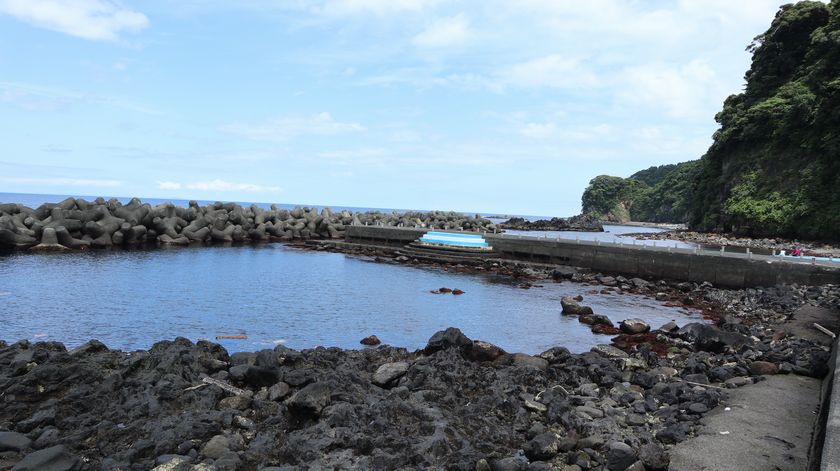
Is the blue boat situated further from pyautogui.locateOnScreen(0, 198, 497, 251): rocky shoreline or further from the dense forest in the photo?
the dense forest

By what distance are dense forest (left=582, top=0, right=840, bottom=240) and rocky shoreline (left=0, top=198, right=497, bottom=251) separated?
27.2 meters

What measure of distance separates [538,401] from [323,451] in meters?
3.50

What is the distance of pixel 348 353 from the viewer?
1109cm

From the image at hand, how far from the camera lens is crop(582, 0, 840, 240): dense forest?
145ft

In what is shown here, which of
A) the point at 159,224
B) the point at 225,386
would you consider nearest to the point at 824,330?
the point at 225,386

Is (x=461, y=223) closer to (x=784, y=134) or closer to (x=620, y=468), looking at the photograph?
(x=784, y=134)

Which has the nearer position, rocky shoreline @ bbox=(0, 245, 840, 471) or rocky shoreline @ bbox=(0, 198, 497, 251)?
rocky shoreline @ bbox=(0, 245, 840, 471)

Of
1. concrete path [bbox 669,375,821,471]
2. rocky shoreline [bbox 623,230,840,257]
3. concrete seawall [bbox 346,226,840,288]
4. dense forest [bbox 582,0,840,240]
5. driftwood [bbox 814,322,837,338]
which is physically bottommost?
concrete path [bbox 669,375,821,471]

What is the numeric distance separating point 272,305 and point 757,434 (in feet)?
51.7

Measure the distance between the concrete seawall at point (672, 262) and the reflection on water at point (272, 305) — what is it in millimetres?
4526

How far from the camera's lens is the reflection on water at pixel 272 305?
14414mm

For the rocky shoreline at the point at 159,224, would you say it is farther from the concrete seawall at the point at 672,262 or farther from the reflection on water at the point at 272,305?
the concrete seawall at the point at 672,262

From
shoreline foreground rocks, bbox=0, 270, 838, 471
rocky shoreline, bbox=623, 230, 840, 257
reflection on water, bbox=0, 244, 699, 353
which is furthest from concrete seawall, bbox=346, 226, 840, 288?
rocky shoreline, bbox=623, 230, 840, 257

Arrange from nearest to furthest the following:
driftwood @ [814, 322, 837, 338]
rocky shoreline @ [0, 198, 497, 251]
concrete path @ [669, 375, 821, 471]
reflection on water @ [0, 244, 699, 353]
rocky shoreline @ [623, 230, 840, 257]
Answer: concrete path @ [669, 375, 821, 471] → driftwood @ [814, 322, 837, 338] → reflection on water @ [0, 244, 699, 353] → rocky shoreline @ [0, 198, 497, 251] → rocky shoreline @ [623, 230, 840, 257]
